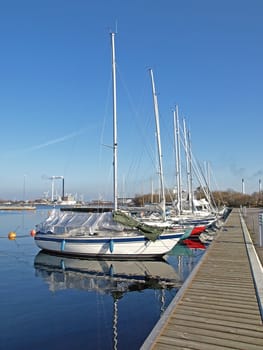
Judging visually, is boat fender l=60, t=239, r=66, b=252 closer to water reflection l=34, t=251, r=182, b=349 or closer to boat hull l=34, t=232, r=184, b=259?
water reflection l=34, t=251, r=182, b=349

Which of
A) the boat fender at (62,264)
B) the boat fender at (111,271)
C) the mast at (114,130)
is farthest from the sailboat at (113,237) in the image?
the boat fender at (111,271)

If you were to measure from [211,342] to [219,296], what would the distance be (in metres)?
2.87

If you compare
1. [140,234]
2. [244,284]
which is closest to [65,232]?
[140,234]

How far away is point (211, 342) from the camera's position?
18.5ft

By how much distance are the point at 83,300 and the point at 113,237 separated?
775 cm

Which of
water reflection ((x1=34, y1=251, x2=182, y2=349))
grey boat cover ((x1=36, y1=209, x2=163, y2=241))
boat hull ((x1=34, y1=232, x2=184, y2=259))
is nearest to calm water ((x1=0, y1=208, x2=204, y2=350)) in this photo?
water reflection ((x1=34, y1=251, x2=182, y2=349))

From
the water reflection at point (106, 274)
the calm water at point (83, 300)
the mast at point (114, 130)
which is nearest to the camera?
the calm water at point (83, 300)

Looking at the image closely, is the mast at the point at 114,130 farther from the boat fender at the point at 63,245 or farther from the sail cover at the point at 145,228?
the boat fender at the point at 63,245

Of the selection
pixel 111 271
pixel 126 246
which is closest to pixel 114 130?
pixel 126 246

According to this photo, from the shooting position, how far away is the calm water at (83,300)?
8898 millimetres

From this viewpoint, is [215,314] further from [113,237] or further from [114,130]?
[114,130]

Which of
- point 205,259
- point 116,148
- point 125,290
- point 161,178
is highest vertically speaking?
point 116,148

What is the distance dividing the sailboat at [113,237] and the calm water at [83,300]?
2.55 ft

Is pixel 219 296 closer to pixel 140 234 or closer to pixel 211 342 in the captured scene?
pixel 211 342
